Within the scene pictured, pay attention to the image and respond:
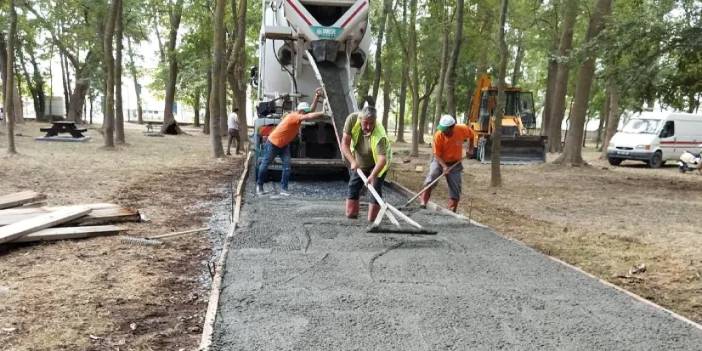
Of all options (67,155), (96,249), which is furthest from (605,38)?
(67,155)

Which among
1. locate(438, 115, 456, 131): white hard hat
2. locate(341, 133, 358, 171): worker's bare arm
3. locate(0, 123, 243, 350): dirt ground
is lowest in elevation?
locate(0, 123, 243, 350): dirt ground

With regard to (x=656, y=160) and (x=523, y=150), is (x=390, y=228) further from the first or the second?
(x=656, y=160)

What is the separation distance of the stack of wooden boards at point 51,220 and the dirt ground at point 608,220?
4.20m

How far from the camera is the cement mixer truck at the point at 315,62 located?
838 cm

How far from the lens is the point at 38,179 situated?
851cm

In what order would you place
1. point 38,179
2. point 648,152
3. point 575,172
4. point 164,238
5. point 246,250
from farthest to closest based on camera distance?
point 648,152
point 575,172
point 38,179
point 164,238
point 246,250

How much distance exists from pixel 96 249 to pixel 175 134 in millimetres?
21821

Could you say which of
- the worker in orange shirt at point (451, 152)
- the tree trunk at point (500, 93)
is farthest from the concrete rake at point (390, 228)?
the tree trunk at point (500, 93)

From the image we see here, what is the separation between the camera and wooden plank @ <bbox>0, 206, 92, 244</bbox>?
465 cm

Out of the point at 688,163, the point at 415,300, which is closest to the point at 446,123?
the point at 415,300

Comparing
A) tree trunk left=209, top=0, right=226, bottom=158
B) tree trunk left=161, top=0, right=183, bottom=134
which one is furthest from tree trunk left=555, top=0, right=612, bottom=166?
tree trunk left=161, top=0, right=183, bottom=134

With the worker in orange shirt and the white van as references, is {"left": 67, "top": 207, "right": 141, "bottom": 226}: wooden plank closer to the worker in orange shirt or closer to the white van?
the worker in orange shirt

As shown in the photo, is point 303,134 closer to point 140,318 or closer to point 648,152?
point 140,318

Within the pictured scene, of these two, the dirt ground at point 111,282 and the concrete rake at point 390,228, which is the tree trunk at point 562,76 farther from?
the dirt ground at point 111,282
